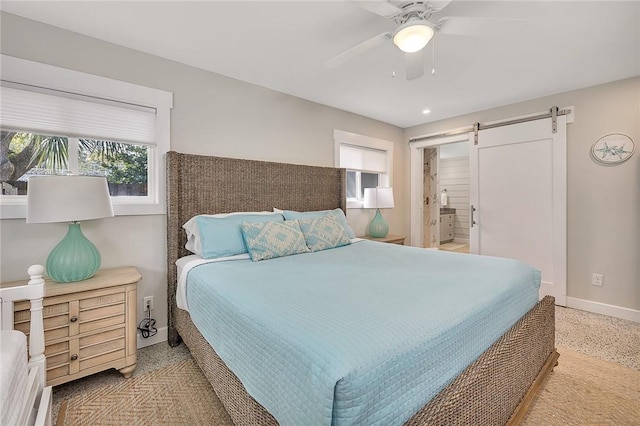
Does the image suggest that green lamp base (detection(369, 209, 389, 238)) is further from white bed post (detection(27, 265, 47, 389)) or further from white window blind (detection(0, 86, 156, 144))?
white bed post (detection(27, 265, 47, 389))

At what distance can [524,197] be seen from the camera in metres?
3.52

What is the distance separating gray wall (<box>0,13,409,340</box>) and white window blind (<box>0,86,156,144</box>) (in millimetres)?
220

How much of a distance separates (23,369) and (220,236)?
1261 mm

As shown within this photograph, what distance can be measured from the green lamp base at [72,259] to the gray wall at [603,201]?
15.0 ft

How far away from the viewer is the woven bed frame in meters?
1.12

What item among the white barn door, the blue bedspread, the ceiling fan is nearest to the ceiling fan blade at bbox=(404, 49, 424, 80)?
the ceiling fan

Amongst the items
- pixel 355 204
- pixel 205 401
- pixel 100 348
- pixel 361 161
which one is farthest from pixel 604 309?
pixel 100 348

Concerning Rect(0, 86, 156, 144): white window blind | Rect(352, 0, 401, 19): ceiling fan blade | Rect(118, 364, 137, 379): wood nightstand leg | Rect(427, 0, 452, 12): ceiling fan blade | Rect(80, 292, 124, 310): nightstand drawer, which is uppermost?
Rect(427, 0, 452, 12): ceiling fan blade

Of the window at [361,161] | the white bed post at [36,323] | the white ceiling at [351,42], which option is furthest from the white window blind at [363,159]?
the white bed post at [36,323]

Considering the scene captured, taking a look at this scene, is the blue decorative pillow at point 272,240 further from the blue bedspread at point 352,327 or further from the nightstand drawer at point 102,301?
the nightstand drawer at point 102,301

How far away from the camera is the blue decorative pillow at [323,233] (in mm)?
2605

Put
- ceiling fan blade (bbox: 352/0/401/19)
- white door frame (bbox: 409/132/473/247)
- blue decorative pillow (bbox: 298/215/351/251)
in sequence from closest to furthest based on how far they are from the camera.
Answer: ceiling fan blade (bbox: 352/0/401/19) → blue decorative pillow (bbox: 298/215/351/251) → white door frame (bbox: 409/132/473/247)

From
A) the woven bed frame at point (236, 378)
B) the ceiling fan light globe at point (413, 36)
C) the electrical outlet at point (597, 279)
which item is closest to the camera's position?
the woven bed frame at point (236, 378)

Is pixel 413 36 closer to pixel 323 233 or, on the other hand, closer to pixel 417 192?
pixel 323 233
